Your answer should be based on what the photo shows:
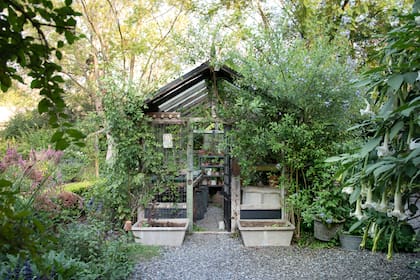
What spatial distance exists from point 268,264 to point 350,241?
1.21m

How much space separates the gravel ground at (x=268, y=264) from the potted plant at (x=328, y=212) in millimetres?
263

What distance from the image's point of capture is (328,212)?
3975 millimetres

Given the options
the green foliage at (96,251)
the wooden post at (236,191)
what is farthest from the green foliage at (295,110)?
the green foliage at (96,251)

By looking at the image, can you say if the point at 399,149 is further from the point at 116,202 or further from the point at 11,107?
the point at 11,107

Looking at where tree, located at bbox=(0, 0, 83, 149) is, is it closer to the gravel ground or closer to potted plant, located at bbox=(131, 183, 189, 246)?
the gravel ground

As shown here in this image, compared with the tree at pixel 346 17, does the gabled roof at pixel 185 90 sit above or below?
below

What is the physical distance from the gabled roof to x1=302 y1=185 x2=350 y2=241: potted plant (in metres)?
2.04

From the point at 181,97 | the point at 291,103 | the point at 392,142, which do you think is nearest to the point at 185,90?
the point at 181,97

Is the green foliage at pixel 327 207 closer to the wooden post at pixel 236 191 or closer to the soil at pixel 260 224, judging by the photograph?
the soil at pixel 260 224

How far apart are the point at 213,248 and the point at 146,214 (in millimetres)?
1191

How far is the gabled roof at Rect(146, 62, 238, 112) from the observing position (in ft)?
14.7

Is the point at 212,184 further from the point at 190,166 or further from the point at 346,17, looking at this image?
the point at 346,17

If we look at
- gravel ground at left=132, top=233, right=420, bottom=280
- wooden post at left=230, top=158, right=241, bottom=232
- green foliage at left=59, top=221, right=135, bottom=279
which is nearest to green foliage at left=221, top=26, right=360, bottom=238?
wooden post at left=230, top=158, right=241, bottom=232

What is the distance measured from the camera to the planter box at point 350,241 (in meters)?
4.04
